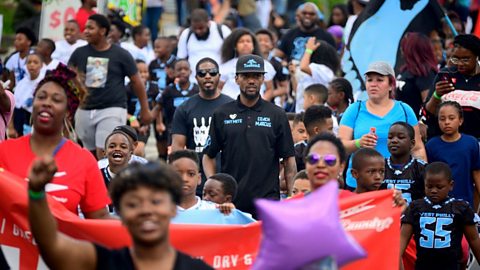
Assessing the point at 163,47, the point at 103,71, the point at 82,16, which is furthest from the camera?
the point at 82,16

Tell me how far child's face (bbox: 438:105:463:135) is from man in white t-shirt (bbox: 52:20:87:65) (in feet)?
23.1

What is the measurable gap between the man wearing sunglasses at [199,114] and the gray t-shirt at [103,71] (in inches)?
87.0

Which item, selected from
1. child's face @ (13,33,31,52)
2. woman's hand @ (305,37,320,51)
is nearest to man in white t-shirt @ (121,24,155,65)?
child's face @ (13,33,31,52)

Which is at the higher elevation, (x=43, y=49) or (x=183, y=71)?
(x=43, y=49)

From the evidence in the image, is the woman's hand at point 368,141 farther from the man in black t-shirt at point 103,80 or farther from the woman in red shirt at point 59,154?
the man in black t-shirt at point 103,80

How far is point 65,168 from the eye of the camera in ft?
25.7

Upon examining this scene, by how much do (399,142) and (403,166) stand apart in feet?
0.66

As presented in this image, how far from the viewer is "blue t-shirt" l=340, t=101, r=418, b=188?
11.8m

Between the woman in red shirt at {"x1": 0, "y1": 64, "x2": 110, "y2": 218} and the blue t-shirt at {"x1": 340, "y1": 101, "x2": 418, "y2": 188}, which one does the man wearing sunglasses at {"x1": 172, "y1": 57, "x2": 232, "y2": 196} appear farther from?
the woman in red shirt at {"x1": 0, "y1": 64, "x2": 110, "y2": 218}

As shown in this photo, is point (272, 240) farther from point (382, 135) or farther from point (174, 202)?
point (382, 135)

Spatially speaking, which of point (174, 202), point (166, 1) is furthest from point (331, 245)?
point (166, 1)

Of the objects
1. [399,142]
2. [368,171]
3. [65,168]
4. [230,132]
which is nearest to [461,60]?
[399,142]

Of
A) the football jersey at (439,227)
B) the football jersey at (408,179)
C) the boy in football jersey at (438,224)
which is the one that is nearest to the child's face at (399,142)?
the football jersey at (408,179)

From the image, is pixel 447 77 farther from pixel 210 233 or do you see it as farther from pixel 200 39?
pixel 200 39
